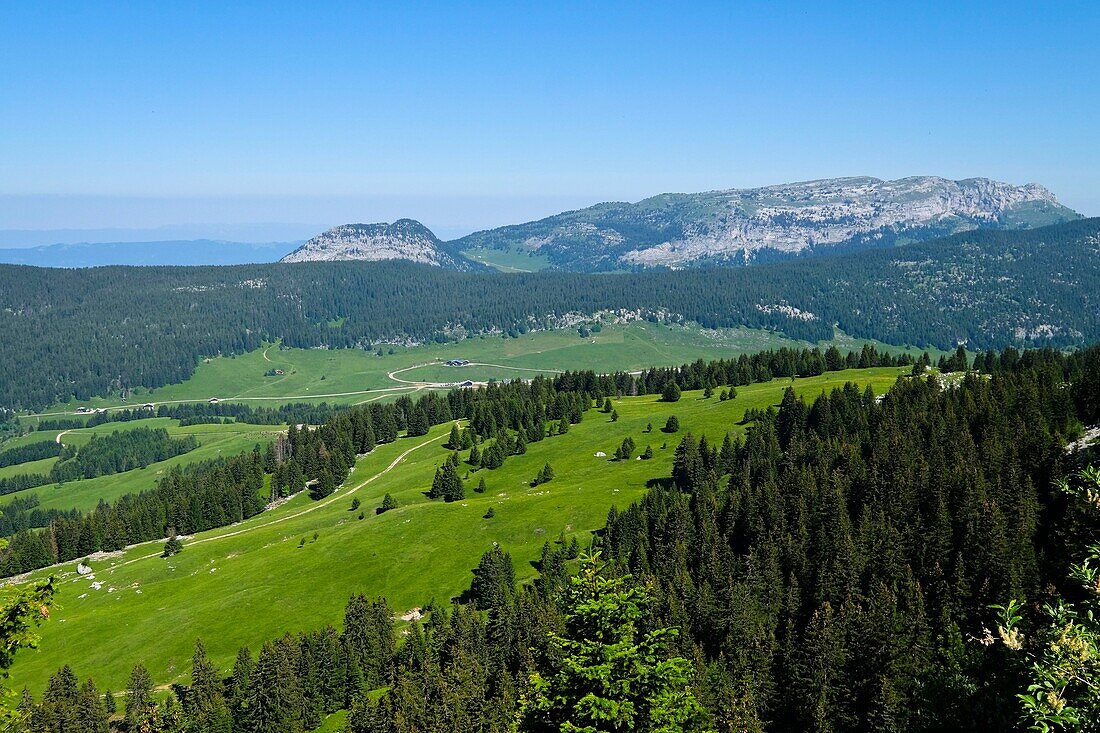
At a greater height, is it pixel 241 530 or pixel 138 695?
pixel 138 695

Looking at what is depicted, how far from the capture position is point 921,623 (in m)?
67.2

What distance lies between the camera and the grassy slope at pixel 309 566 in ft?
389

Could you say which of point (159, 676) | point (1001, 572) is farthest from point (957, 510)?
point (159, 676)

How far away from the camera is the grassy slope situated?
4663 inches

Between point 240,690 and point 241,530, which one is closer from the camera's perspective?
point 240,690

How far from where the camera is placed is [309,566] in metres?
136

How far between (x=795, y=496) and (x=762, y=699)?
42.1 m

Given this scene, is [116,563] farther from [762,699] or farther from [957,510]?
[957,510]

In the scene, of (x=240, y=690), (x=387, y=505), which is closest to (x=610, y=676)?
(x=240, y=690)

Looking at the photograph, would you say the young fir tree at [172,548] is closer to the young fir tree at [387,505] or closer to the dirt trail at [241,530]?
the dirt trail at [241,530]

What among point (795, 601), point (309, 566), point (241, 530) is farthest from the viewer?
point (241, 530)

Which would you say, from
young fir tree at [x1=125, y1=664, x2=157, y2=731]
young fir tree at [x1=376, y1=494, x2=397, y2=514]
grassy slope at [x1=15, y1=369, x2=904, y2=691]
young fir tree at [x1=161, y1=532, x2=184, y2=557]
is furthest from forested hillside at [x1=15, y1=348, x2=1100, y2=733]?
young fir tree at [x1=161, y1=532, x2=184, y2=557]

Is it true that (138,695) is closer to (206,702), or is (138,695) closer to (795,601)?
(206,702)

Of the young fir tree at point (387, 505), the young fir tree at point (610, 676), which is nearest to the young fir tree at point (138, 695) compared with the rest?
the young fir tree at point (387, 505)
